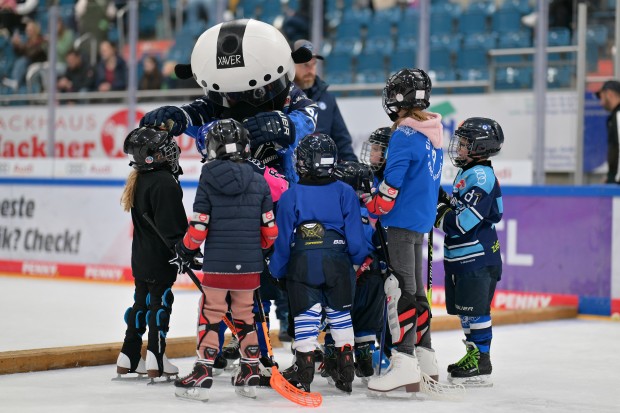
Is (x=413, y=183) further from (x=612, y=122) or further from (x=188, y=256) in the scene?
(x=612, y=122)

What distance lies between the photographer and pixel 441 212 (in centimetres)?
503

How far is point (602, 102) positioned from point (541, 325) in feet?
6.40

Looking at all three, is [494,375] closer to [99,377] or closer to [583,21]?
[99,377]

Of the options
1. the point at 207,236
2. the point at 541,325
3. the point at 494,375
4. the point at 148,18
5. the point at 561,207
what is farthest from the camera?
the point at 148,18

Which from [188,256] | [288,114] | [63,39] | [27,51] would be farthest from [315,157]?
[27,51]

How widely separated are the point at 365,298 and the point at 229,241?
0.92m

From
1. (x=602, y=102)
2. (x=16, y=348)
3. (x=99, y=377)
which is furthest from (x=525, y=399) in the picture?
(x=602, y=102)

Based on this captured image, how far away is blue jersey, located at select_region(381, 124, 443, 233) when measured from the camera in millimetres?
4574

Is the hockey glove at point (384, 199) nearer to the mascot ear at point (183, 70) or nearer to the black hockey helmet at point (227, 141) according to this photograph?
the black hockey helmet at point (227, 141)

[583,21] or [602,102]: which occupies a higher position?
[583,21]

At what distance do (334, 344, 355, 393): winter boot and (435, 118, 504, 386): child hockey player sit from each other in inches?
25.5

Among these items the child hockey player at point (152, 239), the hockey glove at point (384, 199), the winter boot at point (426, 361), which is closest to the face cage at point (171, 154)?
the child hockey player at point (152, 239)

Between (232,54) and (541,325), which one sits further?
(541,325)

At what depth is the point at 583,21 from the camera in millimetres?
7977
